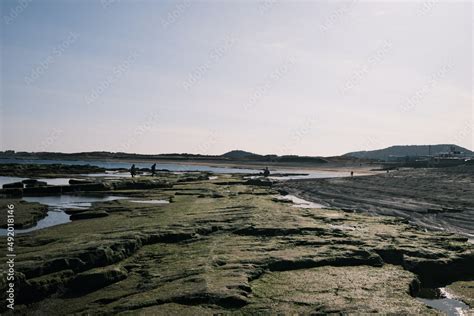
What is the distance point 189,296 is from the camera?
10688 mm

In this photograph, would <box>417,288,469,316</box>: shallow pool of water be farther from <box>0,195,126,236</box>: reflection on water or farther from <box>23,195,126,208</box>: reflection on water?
<box>23,195,126,208</box>: reflection on water

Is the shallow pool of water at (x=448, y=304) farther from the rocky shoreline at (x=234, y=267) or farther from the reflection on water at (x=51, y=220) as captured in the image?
the reflection on water at (x=51, y=220)

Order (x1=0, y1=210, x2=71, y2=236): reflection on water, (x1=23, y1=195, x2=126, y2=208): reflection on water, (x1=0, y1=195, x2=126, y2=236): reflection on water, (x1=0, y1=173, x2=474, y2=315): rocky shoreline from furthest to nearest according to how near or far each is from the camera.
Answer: (x1=23, y1=195, x2=126, y2=208): reflection on water
(x1=0, y1=195, x2=126, y2=236): reflection on water
(x1=0, y1=210, x2=71, y2=236): reflection on water
(x1=0, y1=173, x2=474, y2=315): rocky shoreline

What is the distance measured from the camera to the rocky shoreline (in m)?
10.6

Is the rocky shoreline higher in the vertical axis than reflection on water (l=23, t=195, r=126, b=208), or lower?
higher

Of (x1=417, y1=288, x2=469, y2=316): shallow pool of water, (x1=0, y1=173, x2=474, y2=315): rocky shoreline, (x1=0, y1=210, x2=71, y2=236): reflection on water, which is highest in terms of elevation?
(x1=0, y1=173, x2=474, y2=315): rocky shoreline

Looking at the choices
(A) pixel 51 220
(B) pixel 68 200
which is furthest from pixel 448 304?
(B) pixel 68 200

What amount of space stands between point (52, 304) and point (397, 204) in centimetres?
2937

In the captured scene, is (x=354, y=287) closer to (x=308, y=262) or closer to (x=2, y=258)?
(x=308, y=262)

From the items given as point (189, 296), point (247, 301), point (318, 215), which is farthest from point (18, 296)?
point (318, 215)

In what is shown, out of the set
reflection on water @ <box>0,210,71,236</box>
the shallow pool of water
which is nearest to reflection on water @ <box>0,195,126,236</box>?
reflection on water @ <box>0,210,71,236</box>

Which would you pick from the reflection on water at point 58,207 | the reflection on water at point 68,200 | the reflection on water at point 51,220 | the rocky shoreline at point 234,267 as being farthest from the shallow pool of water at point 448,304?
the reflection on water at point 68,200

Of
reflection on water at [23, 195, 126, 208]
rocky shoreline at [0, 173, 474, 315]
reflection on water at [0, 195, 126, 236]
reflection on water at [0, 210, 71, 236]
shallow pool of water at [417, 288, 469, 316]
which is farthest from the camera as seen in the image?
reflection on water at [23, 195, 126, 208]

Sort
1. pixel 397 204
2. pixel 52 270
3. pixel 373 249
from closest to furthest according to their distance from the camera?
1. pixel 52 270
2. pixel 373 249
3. pixel 397 204
